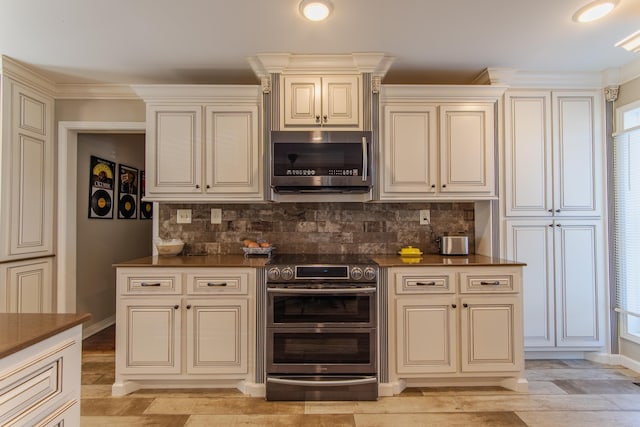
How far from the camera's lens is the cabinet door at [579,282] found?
2.81 metres

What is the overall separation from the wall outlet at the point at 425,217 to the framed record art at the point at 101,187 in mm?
3349

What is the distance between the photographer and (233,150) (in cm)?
267

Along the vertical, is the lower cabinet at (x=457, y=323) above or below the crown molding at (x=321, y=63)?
below

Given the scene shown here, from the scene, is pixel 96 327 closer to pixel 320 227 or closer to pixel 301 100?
pixel 320 227

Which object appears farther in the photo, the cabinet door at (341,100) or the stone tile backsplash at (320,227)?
the stone tile backsplash at (320,227)

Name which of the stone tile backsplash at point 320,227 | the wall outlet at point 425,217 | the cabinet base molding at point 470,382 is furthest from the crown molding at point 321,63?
the cabinet base molding at point 470,382

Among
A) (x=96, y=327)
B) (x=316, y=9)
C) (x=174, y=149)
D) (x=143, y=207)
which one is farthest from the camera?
(x=143, y=207)

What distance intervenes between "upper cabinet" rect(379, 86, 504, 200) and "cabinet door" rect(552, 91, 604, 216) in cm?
62

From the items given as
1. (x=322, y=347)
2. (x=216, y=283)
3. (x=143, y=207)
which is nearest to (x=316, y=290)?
(x=322, y=347)

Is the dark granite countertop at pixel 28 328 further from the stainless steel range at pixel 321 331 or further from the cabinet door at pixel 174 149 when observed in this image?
the cabinet door at pixel 174 149

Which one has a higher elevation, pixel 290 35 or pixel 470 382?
pixel 290 35

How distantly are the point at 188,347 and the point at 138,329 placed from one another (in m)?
0.37

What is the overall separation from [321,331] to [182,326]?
964 millimetres

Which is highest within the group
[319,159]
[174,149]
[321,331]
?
[174,149]
